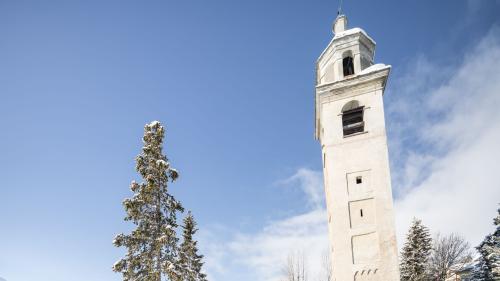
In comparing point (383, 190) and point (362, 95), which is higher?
point (362, 95)

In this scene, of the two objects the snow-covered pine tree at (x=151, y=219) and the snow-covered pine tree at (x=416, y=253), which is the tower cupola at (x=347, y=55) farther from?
the snow-covered pine tree at (x=416, y=253)

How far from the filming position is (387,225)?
19891 millimetres

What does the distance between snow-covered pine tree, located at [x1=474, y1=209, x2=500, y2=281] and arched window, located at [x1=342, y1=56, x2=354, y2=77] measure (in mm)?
13649

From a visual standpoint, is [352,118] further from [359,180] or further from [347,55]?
[347,55]

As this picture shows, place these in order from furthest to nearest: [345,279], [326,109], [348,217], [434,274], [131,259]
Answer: [434,274], [326,109], [348,217], [345,279], [131,259]

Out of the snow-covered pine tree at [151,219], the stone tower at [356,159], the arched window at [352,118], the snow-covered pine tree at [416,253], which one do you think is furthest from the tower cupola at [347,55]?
the snow-covered pine tree at [416,253]

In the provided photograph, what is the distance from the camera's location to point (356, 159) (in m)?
22.0

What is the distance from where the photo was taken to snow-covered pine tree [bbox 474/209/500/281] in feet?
78.1

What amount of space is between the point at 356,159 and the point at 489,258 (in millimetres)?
11937

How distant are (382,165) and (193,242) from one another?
55.1 feet

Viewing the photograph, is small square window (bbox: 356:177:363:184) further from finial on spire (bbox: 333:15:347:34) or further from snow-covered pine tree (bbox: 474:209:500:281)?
finial on spire (bbox: 333:15:347:34)

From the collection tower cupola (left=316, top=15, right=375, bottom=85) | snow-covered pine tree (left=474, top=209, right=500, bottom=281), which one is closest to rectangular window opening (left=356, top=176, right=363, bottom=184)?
tower cupola (left=316, top=15, right=375, bottom=85)

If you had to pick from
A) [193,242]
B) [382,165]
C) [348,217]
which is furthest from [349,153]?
[193,242]

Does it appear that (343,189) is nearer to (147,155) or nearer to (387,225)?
(387,225)
